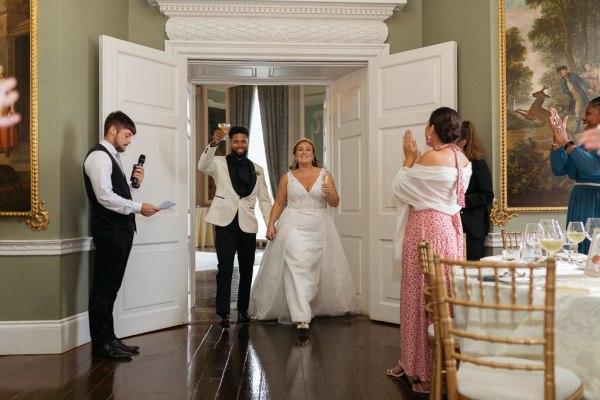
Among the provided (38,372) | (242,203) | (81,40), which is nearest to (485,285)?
(38,372)

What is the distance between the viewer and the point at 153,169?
4949 mm

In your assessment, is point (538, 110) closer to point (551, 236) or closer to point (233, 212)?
point (551, 236)

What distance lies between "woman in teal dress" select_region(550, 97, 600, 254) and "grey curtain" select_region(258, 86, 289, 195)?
855 cm

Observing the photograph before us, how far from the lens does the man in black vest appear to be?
406cm

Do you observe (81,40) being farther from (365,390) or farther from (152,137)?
(365,390)

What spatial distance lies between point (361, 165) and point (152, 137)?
1.97 meters

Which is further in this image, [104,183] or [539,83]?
[539,83]

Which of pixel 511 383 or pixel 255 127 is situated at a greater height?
pixel 255 127

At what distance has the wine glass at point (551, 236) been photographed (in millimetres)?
2609

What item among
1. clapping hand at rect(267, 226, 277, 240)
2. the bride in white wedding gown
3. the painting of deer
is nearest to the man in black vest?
clapping hand at rect(267, 226, 277, 240)

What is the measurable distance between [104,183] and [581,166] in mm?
2952

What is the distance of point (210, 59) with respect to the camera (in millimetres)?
5453

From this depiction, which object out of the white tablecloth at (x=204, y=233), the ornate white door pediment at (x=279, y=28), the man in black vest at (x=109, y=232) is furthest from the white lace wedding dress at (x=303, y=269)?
the white tablecloth at (x=204, y=233)

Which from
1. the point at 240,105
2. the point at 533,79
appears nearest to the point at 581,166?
the point at 533,79
